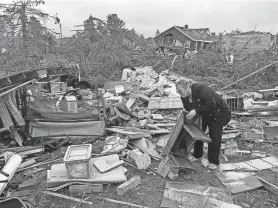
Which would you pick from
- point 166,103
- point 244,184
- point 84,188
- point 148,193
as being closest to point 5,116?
point 84,188

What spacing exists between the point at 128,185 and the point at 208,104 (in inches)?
78.1

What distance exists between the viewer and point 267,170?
4.85 metres

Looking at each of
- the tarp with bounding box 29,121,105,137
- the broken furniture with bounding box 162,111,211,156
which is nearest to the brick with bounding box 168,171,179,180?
the broken furniture with bounding box 162,111,211,156

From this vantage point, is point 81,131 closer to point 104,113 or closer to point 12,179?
point 104,113

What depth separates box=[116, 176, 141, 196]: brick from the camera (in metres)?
4.01

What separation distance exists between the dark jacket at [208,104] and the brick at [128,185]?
1.64 meters

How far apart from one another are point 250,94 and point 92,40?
50.9 feet

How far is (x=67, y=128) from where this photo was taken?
615 centimetres

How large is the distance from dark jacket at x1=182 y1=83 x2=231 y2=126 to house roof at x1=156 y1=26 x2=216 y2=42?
34770 millimetres

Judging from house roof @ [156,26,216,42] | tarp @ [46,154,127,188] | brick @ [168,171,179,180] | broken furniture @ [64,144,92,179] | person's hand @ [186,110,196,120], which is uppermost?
house roof @ [156,26,216,42]

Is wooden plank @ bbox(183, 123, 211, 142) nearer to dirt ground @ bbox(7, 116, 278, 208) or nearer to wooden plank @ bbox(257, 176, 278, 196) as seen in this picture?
dirt ground @ bbox(7, 116, 278, 208)

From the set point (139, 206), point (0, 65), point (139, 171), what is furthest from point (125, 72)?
point (139, 206)

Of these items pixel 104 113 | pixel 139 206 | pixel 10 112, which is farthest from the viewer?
pixel 104 113

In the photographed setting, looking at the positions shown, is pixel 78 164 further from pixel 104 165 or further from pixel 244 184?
pixel 244 184
